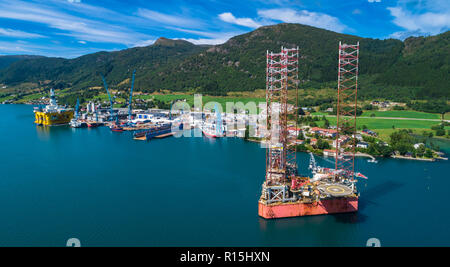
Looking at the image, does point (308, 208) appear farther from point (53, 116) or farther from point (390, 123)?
point (53, 116)

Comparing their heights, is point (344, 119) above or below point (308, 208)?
above

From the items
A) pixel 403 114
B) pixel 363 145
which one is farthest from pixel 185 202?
pixel 403 114

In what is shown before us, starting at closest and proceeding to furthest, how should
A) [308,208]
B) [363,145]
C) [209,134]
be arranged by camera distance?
[308,208] → [363,145] → [209,134]

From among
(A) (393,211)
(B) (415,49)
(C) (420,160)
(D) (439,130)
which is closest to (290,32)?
(B) (415,49)

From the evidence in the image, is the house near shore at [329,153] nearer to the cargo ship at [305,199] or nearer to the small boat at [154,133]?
the cargo ship at [305,199]

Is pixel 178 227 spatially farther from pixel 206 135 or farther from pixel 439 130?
pixel 439 130

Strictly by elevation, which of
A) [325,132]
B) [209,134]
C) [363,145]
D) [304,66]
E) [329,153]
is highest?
[304,66]
